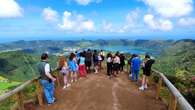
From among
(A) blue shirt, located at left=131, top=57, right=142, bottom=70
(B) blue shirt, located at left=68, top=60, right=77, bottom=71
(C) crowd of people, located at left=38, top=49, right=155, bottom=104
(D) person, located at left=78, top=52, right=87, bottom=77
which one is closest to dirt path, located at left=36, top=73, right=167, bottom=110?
(C) crowd of people, located at left=38, top=49, right=155, bottom=104

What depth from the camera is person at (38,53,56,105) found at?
1003 cm

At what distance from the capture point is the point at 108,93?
41.0 feet

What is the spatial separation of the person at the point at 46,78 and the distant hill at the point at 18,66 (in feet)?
358

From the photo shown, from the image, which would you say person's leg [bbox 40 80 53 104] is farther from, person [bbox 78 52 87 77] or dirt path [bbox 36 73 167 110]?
person [bbox 78 52 87 77]

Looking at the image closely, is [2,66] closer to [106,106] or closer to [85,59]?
[85,59]

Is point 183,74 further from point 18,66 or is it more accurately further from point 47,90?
point 18,66

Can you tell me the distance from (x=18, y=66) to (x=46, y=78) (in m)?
134

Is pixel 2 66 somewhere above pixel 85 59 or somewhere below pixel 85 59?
below

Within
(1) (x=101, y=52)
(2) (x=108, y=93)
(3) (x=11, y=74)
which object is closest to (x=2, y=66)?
(3) (x=11, y=74)

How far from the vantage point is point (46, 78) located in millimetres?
10234

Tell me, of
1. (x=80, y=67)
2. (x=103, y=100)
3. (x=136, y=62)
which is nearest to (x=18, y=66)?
(x=80, y=67)

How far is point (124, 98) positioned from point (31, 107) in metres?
3.83

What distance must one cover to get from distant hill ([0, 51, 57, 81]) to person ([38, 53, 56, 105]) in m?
109

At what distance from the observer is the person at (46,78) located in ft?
32.9
